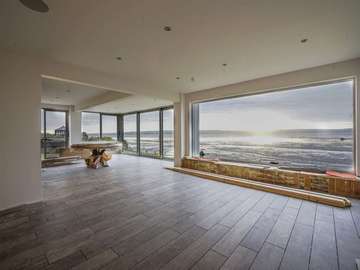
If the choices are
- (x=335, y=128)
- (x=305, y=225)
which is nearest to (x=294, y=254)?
(x=305, y=225)

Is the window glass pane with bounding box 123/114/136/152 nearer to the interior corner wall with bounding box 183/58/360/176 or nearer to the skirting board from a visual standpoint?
the interior corner wall with bounding box 183/58/360/176

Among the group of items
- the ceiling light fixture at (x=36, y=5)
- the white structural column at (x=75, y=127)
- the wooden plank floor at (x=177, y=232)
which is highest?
the ceiling light fixture at (x=36, y=5)

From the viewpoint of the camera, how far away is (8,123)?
8.92 feet

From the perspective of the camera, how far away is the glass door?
25.2ft

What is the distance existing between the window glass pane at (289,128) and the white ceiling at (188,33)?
0.87 metres

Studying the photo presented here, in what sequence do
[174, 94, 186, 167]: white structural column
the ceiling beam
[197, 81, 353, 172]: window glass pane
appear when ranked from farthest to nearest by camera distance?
the ceiling beam < [174, 94, 186, 167]: white structural column < [197, 81, 353, 172]: window glass pane

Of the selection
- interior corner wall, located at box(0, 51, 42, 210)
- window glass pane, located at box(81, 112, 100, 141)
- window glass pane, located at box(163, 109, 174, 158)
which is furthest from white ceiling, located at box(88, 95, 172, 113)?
interior corner wall, located at box(0, 51, 42, 210)

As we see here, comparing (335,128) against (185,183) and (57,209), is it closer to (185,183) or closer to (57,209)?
(185,183)

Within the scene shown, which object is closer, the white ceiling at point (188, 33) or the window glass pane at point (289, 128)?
the white ceiling at point (188, 33)

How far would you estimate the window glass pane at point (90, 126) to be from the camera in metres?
9.07

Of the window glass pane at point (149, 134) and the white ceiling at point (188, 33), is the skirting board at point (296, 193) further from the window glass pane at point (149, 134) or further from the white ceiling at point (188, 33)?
the window glass pane at point (149, 134)

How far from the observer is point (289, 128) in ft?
13.4

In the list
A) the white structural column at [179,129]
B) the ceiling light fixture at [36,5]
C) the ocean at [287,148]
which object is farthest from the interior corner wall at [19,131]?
the ocean at [287,148]

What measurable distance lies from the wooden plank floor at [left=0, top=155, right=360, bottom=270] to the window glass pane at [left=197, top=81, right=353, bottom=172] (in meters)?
1.20
